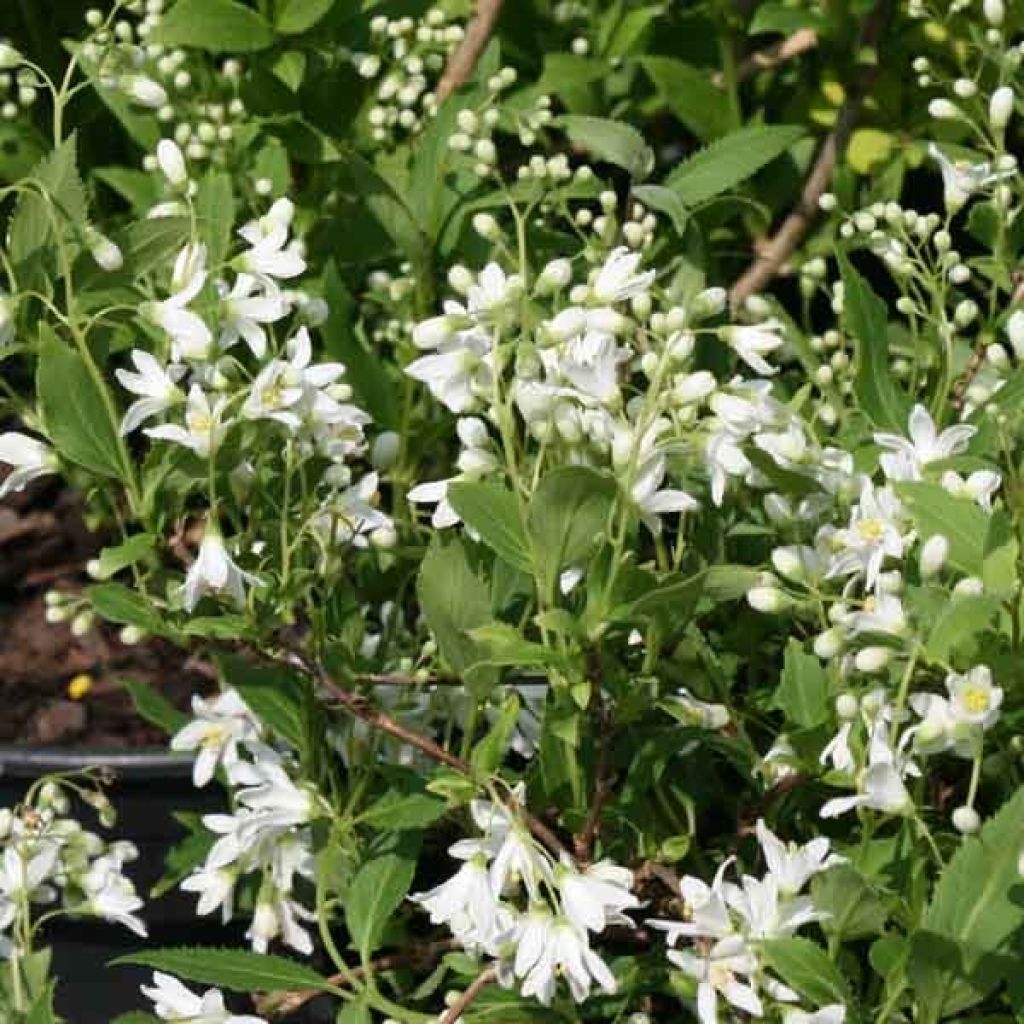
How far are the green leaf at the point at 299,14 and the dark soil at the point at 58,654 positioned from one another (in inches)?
27.7

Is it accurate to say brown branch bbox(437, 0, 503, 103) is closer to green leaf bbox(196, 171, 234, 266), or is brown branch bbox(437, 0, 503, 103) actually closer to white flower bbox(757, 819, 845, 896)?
green leaf bbox(196, 171, 234, 266)

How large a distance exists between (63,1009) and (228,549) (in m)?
0.89

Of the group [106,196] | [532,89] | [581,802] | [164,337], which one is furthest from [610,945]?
[106,196]

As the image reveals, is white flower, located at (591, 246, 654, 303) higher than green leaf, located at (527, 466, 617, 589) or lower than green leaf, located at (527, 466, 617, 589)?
higher

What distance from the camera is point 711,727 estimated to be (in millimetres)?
1653

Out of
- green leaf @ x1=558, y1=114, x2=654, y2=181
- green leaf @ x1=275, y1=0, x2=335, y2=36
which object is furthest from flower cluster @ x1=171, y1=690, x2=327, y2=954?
green leaf @ x1=275, y1=0, x2=335, y2=36

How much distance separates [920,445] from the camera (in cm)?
161

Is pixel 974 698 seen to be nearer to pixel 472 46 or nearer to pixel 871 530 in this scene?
pixel 871 530

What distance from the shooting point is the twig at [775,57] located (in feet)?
8.61

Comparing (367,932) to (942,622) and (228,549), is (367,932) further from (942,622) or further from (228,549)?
(942,622)

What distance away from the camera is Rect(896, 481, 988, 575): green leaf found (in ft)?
4.83

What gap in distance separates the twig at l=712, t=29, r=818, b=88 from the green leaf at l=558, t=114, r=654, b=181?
20.9 inches

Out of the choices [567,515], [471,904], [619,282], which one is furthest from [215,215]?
[471,904]

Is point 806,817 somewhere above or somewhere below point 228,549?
below
